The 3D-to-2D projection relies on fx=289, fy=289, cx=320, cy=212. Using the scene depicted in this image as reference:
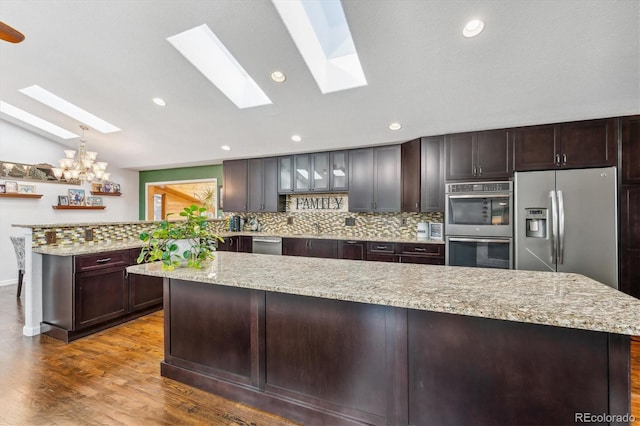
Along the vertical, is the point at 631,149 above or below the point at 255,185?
above

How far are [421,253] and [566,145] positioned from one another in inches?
78.5

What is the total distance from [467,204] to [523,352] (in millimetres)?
2603

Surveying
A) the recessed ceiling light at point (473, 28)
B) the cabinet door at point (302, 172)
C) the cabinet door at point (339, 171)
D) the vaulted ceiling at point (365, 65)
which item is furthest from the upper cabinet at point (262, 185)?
the recessed ceiling light at point (473, 28)

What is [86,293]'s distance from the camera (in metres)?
2.97

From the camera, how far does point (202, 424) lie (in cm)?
172

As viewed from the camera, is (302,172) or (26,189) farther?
(26,189)

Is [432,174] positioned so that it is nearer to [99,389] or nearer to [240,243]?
[240,243]

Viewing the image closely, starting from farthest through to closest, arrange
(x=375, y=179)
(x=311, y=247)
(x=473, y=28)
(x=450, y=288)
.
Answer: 1. (x=311, y=247)
2. (x=375, y=179)
3. (x=473, y=28)
4. (x=450, y=288)

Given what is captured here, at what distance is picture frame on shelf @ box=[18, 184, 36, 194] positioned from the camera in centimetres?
523

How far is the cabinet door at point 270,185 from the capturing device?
16.9 ft

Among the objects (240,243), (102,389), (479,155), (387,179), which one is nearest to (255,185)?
(240,243)

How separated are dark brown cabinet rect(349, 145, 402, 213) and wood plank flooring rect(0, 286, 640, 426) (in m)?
2.94

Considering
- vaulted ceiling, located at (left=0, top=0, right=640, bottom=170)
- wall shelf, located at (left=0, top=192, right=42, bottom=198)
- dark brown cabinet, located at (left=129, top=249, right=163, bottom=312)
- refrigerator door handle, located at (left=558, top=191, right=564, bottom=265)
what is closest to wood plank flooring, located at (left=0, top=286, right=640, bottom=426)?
dark brown cabinet, located at (left=129, top=249, right=163, bottom=312)

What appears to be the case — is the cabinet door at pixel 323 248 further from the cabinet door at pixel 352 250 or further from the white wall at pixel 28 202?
the white wall at pixel 28 202
